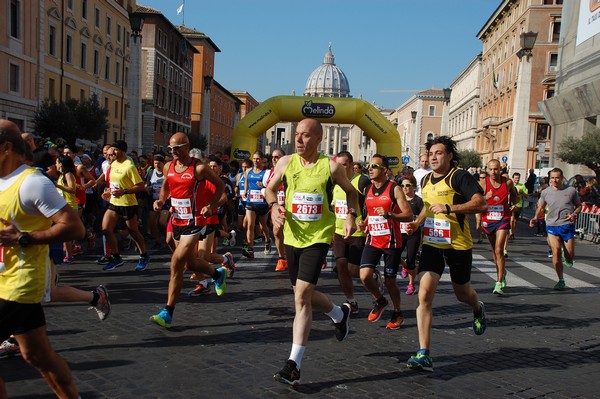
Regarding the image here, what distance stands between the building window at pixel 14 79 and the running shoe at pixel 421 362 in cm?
3076

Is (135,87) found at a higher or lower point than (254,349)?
higher

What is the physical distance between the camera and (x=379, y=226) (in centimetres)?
679

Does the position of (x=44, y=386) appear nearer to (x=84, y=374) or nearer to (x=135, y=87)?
(x=84, y=374)

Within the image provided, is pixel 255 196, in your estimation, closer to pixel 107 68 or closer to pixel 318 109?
pixel 318 109

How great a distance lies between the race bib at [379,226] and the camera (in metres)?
6.77

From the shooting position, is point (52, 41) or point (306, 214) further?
point (52, 41)

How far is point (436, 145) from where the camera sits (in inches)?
217

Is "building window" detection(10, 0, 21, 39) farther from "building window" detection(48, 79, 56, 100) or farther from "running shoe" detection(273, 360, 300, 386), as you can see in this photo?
"running shoe" detection(273, 360, 300, 386)

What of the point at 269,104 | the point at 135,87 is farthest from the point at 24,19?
the point at 269,104

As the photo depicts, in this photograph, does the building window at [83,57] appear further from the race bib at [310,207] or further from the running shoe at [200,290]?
the race bib at [310,207]

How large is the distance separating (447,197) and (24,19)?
31.7m

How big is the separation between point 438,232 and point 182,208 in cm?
278

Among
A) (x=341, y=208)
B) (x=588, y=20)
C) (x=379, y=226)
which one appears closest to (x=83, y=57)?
(x=588, y=20)

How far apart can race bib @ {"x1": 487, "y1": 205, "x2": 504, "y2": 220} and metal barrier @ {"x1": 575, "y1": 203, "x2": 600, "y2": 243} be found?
965cm
